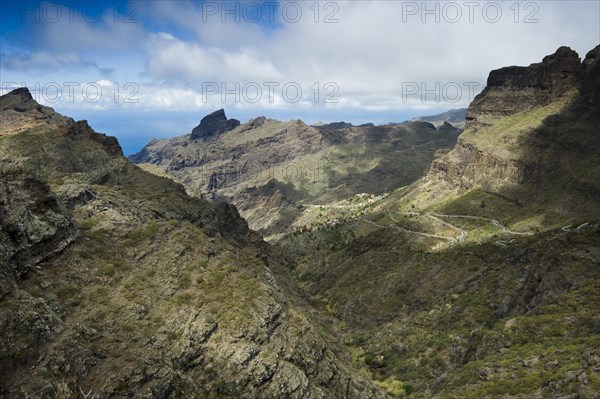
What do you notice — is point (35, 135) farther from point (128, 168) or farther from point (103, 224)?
point (103, 224)

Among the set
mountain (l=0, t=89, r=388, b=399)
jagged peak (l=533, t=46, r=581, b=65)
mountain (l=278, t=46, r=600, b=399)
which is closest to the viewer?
mountain (l=0, t=89, r=388, b=399)

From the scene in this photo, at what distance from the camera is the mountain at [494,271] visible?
5344 centimetres

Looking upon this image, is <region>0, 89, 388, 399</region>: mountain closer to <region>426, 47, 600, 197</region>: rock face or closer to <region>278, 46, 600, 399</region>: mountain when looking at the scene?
<region>278, 46, 600, 399</region>: mountain

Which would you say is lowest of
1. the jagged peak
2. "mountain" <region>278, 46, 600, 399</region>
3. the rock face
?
"mountain" <region>278, 46, 600, 399</region>

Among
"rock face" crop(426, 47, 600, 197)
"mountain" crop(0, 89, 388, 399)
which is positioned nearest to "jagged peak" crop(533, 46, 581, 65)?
"rock face" crop(426, 47, 600, 197)

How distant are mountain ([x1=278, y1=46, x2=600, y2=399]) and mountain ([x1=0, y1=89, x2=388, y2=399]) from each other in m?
18.9

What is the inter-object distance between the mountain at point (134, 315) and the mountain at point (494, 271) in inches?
744

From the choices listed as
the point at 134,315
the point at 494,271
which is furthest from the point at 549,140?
the point at 134,315

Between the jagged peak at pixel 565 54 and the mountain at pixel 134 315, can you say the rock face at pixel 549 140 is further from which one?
the mountain at pixel 134 315

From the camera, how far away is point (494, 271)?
84688 millimetres

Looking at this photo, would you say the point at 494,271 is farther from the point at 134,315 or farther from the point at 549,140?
the point at 549,140

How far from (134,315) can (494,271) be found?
7089 cm

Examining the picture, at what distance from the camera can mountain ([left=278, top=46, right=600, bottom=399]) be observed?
53438 millimetres

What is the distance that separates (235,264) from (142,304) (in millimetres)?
11939
